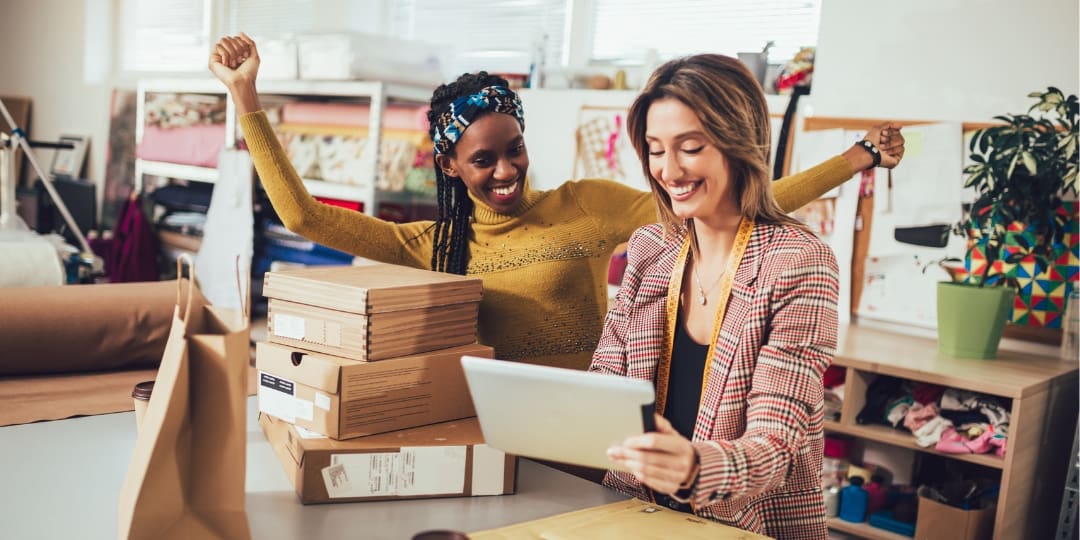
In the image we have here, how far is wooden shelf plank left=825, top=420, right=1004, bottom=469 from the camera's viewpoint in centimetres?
232

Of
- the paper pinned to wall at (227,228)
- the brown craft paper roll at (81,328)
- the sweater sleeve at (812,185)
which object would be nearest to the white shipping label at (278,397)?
the brown craft paper roll at (81,328)

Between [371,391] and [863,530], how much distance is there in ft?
5.76

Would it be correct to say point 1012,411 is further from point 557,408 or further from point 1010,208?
point 557,408

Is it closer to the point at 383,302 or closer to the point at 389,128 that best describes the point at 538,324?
the point at 383,302

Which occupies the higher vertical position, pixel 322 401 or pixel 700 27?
pixel 700 27

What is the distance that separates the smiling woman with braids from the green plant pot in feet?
2.95

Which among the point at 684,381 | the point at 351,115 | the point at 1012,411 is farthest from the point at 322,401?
the point at 351,115

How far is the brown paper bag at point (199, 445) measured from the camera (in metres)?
1.04

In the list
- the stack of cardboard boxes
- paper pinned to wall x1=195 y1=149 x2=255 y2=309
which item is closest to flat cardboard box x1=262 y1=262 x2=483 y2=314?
the stack of cardboard boxes

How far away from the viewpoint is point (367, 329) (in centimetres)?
129

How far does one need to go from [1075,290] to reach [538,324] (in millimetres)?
1707

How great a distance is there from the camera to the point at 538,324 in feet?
5.84

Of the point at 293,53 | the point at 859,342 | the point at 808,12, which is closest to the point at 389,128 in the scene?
the point at 293,53

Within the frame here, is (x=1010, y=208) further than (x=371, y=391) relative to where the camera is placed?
Yes
